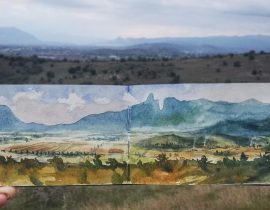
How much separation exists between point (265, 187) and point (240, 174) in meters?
0.34

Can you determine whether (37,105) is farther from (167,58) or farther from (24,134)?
(167,58)

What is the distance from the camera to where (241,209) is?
7734 millimetres

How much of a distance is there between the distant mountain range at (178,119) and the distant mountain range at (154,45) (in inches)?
52.7

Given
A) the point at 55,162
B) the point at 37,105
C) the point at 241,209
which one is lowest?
the point at 241,209

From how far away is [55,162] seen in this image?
753cm

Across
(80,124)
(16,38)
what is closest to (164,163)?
(80,124)

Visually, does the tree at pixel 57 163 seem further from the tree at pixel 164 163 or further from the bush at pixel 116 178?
the tree at pixel 164 163

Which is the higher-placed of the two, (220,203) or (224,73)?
(224,73)

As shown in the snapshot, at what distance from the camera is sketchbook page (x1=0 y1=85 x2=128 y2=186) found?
7.53 m

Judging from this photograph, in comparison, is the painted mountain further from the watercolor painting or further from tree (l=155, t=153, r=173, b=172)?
tree (l=155, t=153, r=173, b=172)

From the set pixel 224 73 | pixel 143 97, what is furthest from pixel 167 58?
pixel 143 97

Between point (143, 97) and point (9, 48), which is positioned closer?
point (143, 97)

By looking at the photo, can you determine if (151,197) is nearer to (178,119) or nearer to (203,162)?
(203,162)

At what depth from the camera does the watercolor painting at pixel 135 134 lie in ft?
24.8
